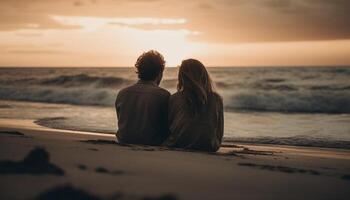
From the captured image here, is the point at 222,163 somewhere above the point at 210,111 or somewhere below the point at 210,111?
below

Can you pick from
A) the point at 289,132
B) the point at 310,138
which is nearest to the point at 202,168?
the point at 310,138

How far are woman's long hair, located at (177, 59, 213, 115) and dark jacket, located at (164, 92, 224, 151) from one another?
7 centimetres

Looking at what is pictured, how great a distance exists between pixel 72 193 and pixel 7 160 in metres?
0.98

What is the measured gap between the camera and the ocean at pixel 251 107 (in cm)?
998

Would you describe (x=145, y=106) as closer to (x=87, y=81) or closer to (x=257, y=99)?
(x=257, y=99)

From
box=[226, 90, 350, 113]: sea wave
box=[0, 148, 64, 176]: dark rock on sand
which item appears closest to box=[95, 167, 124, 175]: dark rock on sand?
box=[0, 148, 64, 176]: dark rock on sand

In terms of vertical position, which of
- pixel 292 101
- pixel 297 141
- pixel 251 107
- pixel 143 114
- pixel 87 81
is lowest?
pixel 251 107

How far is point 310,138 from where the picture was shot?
30.3 ft

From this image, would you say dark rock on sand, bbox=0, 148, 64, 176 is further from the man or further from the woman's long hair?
the man

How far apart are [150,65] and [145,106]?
1.56 ft

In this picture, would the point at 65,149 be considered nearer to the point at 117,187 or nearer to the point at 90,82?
the point at 117,187

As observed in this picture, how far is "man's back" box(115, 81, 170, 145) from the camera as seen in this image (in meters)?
5.54

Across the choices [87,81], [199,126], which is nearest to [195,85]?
[199,126]

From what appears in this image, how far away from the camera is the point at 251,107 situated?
66.5 ft
